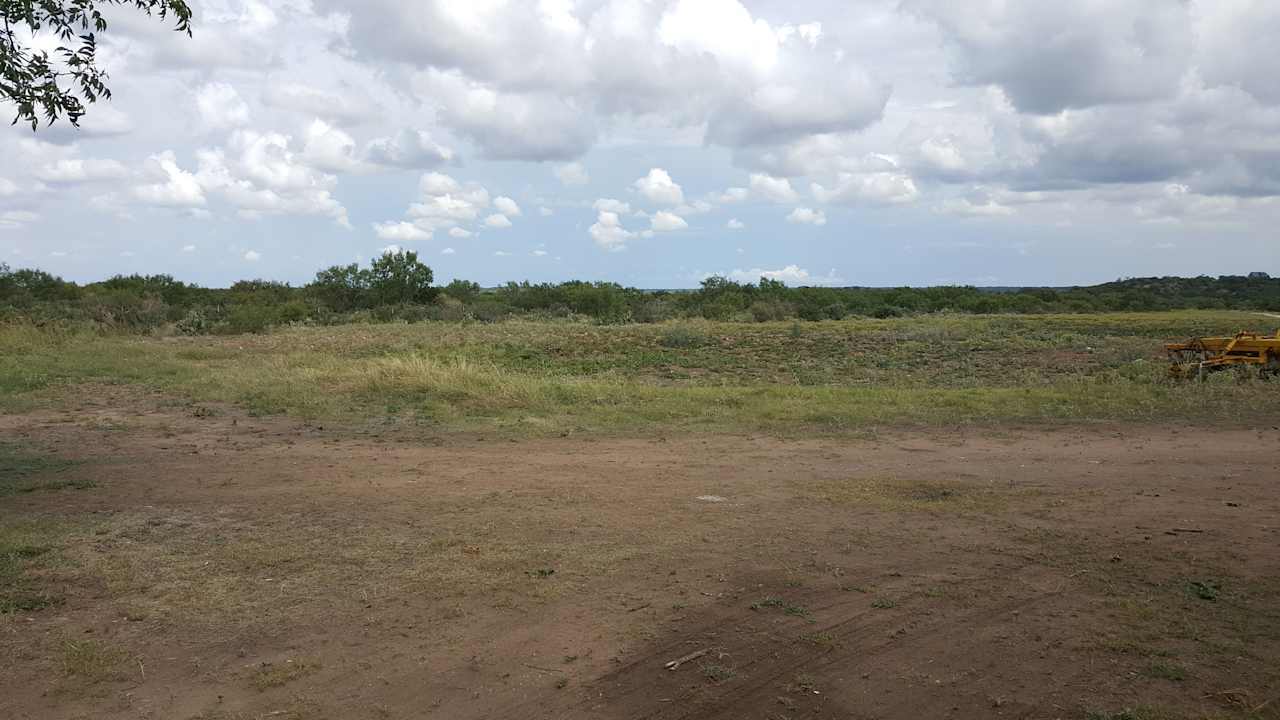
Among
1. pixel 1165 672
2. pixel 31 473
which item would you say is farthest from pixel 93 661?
pixel 31 473

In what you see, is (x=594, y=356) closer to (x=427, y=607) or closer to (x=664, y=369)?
(x=664, y=369)

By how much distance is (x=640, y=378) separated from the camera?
19.9 m

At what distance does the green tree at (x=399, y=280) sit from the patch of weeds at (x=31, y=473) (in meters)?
36.3

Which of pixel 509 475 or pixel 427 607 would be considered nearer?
pixel 427 607

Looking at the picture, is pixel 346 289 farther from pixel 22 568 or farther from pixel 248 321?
pixel 22 568

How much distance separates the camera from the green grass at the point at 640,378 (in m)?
14.3

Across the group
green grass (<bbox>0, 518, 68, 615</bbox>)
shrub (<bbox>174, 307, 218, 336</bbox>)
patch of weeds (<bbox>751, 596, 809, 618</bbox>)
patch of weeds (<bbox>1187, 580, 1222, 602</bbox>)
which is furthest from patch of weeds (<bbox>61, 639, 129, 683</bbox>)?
shrub (<bbox>174, 307, 218, 336</bbox>)

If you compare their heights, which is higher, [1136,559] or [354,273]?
[354,273]

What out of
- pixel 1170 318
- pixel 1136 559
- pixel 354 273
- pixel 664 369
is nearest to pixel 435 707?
A: pixel 1136 559

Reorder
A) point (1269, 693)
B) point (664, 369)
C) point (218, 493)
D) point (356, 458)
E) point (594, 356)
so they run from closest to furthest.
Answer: point (1269, 693) → point (218, 493) → point (356, 458) → point (664, 369) → point (594, 356)

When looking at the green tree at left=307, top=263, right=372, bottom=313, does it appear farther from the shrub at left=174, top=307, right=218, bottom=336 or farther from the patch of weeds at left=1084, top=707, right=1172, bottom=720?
the patch of weeds at left=1084, top=707, right=1172, bottom=720

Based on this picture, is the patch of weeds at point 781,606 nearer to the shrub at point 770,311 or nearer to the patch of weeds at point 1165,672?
the patch of weeds at point 1165,672

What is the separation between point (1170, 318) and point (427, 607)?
159 ft

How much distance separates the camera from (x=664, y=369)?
2166 centimetres
